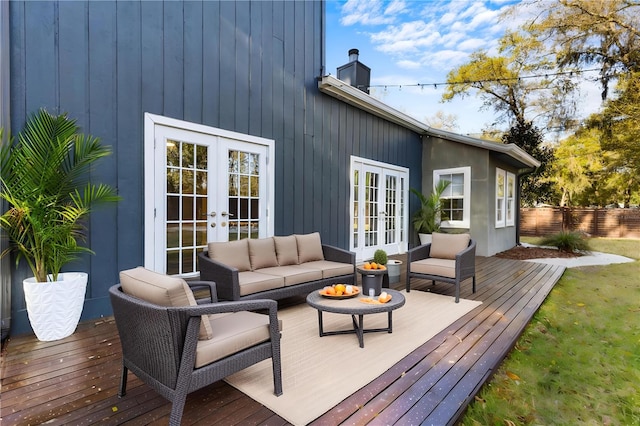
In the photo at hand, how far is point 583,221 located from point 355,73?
1340 cm

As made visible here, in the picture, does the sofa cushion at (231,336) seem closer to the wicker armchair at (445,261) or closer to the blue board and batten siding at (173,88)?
the blue board and batten siding at (173,88)

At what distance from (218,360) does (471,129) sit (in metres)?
18.0

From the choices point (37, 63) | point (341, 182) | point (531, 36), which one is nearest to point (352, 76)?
point (341, 182)

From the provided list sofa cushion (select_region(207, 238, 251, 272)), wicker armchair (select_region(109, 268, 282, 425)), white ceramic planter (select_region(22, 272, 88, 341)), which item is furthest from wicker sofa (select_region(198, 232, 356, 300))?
wicker armchair (select_region(109, 268, 282, 425))

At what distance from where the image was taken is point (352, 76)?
25.0 feet

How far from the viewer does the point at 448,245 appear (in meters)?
4.78

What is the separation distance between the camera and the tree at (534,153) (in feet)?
38.0

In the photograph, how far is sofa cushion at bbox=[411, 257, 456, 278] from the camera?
13.8 feet

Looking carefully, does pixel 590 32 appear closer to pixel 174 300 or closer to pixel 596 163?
pixel 596 163

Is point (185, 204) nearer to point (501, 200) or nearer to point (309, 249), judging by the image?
point (309, 249)

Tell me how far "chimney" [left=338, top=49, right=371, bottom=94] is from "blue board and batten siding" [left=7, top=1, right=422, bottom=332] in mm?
1555

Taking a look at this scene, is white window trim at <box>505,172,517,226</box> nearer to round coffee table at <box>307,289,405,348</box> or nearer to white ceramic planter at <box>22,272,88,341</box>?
round coffee table at <box>307,289,405,348</box>

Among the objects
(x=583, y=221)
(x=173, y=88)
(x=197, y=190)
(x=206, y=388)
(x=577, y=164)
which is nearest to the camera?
(x=206, y=388)

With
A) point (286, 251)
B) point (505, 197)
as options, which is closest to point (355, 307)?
point (286, 251)
